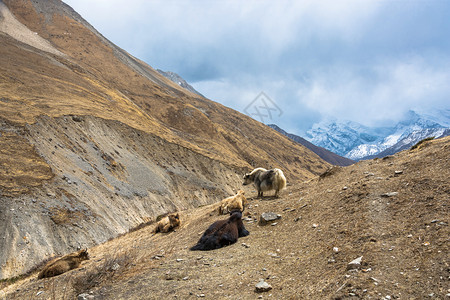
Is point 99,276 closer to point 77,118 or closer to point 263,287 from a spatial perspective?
point 263,287

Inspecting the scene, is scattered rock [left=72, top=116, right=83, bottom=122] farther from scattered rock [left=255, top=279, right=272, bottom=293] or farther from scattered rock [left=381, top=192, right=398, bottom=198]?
scattered rock [left=381, top=192, right=398, bottom=198]

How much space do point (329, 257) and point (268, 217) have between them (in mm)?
4613

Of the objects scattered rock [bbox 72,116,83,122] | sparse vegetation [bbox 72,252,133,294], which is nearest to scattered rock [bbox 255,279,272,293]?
sparse vegetation [bbox 72,252,133,294]

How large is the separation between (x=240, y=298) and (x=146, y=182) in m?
32.8

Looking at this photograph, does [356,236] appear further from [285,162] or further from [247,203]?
[285,162]

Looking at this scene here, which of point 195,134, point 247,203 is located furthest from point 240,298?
point 195,134

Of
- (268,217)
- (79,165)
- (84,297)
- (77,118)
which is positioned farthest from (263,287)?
(77,118)

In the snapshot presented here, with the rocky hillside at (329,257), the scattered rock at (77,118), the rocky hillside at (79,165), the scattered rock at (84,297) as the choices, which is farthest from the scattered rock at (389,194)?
the scattered rock at (77,118)

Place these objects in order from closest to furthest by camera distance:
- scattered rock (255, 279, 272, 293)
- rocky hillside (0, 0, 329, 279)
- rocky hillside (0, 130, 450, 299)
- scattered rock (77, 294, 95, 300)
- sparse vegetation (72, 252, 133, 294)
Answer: rocky hillside (0, 130, 450, 299), scattered rock (255, 279, 272, 293), scattered rock (77, 294, 95, 300), sparse vegetation (72, 252, 133, 294), rocky hillside (0, 0, 329, 279)

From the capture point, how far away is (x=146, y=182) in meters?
36.8

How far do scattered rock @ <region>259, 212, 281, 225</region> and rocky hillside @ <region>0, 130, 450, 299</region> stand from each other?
18cm

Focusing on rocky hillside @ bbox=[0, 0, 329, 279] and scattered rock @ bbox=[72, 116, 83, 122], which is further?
scattered rock @ bbox=[72, 116, 83, 122]

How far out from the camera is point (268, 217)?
11203mm

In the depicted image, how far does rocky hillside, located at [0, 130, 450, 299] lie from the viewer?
204 inches
